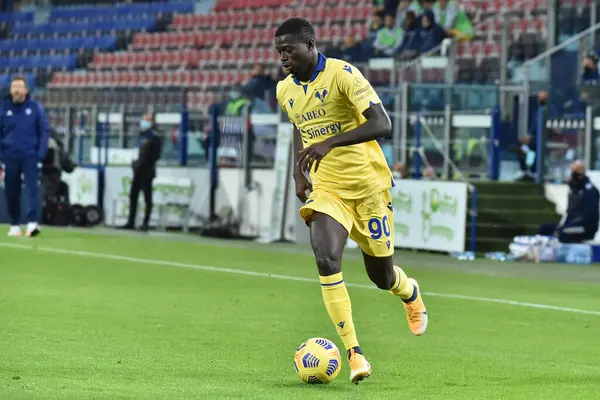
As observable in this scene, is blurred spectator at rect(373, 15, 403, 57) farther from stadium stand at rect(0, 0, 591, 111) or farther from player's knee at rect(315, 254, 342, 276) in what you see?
player's knee at rect(315, 254, 342, 276)

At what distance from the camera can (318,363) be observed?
24.6ft

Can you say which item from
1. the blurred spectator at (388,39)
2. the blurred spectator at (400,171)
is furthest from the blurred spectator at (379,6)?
the blurred spectator at (400,171)

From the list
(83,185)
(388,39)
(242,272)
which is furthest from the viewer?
(388,39)

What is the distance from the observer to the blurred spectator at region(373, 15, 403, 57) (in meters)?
27.3

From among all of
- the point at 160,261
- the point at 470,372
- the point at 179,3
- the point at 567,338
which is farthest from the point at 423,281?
the point at 179,3

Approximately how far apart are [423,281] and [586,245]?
4.52 m

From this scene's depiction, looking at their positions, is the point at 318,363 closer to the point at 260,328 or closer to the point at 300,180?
the point at 300,180

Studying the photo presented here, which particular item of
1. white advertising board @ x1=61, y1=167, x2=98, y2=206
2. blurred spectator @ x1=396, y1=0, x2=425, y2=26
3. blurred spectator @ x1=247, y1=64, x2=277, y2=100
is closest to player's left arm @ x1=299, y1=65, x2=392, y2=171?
blurred spectator @ x1=247, y1=64, x2=277, y2=100

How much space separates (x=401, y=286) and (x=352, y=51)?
1958 cm

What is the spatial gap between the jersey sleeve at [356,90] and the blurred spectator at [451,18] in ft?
64.1

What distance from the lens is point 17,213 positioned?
21453 mm

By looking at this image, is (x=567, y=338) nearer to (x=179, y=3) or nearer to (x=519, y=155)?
(x=519, y=155)

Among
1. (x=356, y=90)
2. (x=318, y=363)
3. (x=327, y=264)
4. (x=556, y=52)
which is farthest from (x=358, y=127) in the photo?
(x=556, y=52)

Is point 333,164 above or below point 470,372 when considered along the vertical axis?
above
